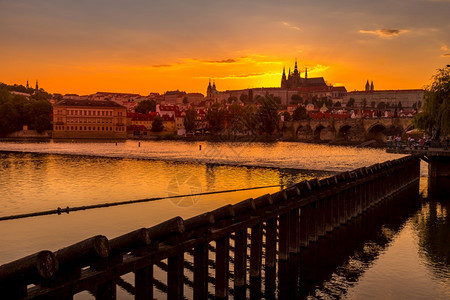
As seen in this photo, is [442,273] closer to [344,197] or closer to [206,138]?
[344,197]

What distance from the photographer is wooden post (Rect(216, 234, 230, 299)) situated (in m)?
12.3

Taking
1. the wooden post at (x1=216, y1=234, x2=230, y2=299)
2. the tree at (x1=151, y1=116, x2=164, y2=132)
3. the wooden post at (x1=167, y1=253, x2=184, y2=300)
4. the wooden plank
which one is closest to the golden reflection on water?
the wooden plank

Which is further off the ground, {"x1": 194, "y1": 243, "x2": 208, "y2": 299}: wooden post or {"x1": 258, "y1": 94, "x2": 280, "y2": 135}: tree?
{"x1": 258, "y1": 94, "x2": 280, "y2": 135}: tree

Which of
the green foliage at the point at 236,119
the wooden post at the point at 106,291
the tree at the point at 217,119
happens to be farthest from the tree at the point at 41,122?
the wooden post at the point at 106,291

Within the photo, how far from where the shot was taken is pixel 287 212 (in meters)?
16.0

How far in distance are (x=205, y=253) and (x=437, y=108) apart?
48.1 metres

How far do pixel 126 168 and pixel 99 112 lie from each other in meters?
127

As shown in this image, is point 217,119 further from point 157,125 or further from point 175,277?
point 175,277

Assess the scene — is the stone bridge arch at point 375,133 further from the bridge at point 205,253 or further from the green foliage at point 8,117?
the bridge at point 205,253

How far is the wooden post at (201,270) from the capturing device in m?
11.3

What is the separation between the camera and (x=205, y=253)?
11.3 metres

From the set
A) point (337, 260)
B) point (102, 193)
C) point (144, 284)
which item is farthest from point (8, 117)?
point (144, 284)

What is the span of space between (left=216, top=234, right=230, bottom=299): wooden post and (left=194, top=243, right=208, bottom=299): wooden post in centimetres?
91

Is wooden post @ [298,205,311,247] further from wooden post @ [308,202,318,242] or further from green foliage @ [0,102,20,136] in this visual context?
green foliage @ [0,102,20,136]
